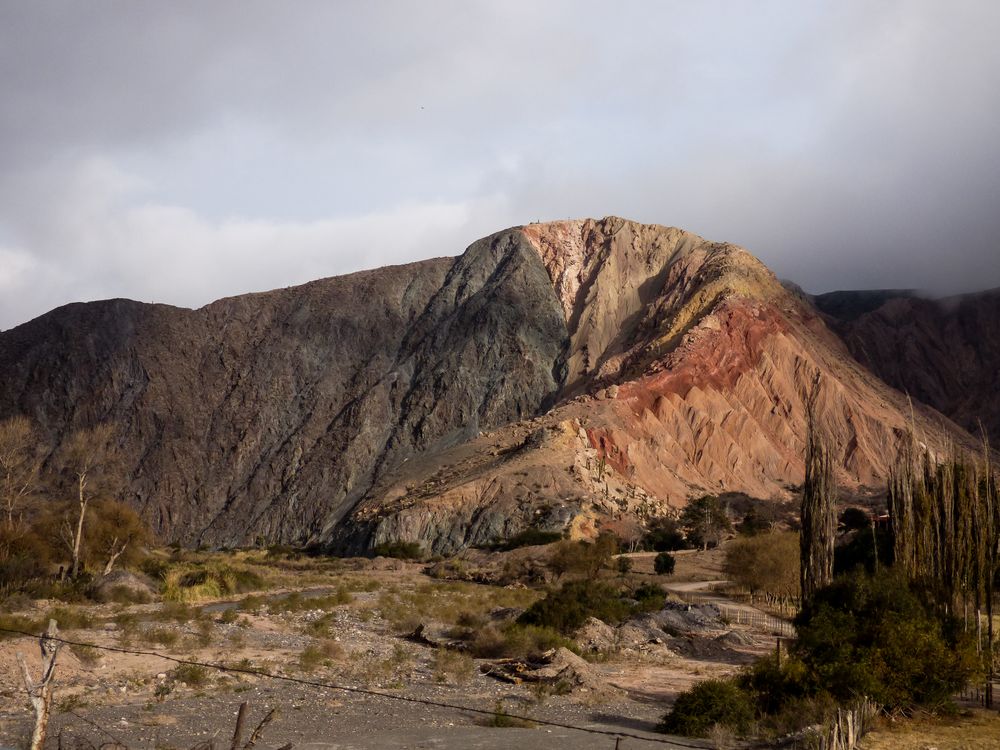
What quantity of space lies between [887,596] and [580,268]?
104715 millimetres

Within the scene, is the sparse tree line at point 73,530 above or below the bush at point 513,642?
above

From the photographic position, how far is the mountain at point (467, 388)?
285 feet

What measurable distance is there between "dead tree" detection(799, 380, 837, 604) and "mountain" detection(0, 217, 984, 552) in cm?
4776

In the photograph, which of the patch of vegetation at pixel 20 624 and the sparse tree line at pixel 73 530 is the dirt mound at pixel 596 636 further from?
the sparse tree line at pixel 73 530

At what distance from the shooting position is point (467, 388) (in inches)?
4267

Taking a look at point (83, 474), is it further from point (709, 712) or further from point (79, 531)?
point (709, 712)

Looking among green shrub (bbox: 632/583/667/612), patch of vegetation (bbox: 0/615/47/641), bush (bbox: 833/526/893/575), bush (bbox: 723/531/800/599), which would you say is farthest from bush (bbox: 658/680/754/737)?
bush (bbox: 723/531/800/599)

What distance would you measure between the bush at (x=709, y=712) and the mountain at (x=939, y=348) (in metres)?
99.2

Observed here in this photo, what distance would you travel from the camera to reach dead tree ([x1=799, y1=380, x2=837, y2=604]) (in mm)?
26330

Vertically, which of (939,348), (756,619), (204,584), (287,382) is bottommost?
(756,619)

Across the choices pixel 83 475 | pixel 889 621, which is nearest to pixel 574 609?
pixel 889 621

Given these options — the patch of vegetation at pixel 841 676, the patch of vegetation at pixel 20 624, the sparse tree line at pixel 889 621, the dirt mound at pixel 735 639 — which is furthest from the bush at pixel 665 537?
the patch of vegetation at pixel 20 624

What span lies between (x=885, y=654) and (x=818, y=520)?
817 centimetres

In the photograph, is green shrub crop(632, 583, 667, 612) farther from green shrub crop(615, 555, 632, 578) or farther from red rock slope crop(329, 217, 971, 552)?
red rock slope crop(329, 217, 971, 552)
